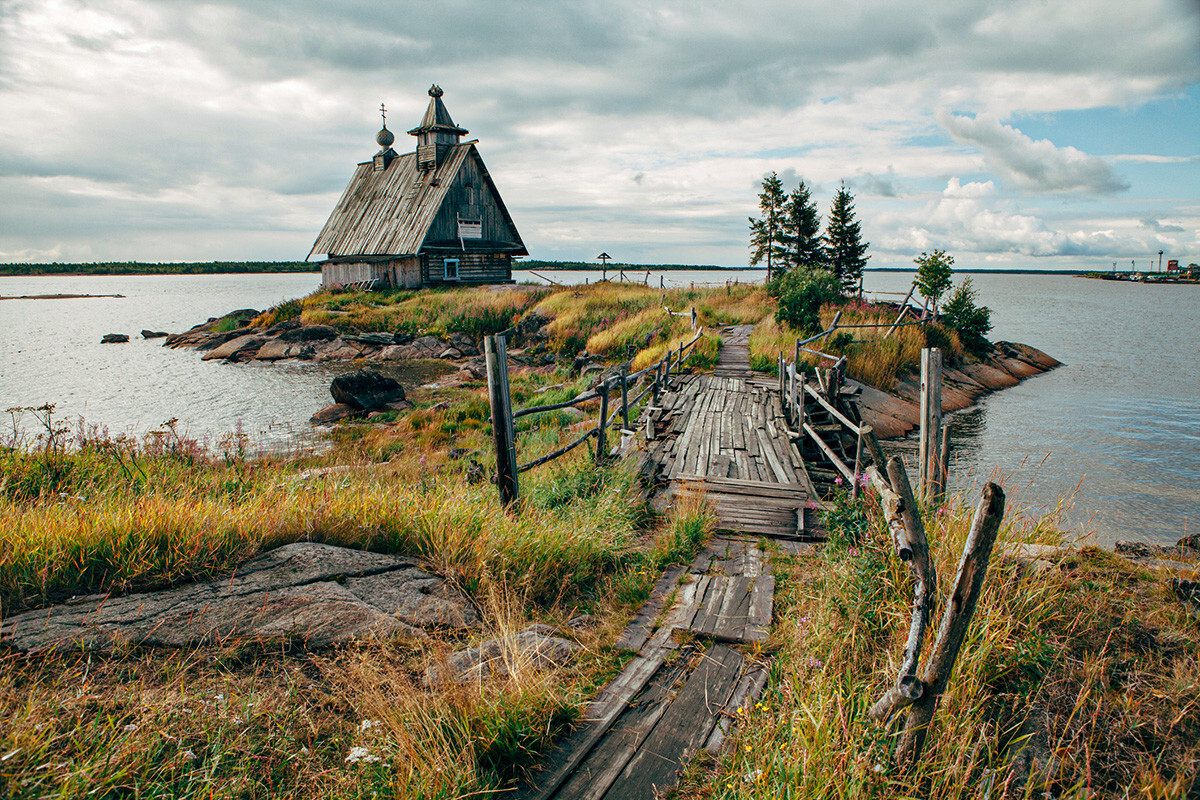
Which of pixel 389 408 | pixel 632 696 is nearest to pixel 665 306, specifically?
pixel 389 408

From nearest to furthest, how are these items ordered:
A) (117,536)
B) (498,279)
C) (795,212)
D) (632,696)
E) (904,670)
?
(904,670) < (632,696) < (117,536) < (498,279) < (795,212)

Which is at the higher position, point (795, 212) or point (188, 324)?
point (795, 212)

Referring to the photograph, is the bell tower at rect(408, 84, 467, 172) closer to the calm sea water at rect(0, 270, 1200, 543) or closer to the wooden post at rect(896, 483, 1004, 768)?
the calm sea water at rect(0, 270, 1200, 543)

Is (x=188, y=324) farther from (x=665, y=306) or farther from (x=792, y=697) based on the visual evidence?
(x=792, y=697)

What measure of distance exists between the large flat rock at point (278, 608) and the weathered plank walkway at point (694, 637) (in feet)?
4.71

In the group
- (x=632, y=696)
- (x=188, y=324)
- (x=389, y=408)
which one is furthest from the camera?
(x=188, y=324)

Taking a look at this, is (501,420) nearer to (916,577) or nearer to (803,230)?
(916,577)

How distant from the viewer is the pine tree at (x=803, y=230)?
167 feet

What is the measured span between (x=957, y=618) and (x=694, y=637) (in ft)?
7.32

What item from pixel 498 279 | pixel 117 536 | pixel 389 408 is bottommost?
pixel 389 408

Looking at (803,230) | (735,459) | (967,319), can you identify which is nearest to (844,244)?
(803,230)

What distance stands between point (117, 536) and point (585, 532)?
373 cm

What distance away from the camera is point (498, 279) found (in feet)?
127

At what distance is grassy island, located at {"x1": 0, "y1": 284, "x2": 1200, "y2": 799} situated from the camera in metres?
2.72
